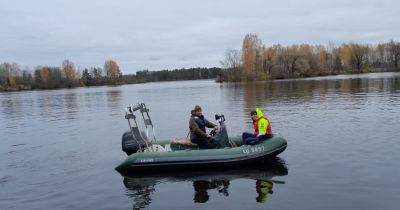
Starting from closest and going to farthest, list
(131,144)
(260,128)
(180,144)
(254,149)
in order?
(254,149)
(260,128)
(131,144)
(180,144)

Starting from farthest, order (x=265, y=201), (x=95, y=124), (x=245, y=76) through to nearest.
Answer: (x=245, y=76) < (x=95, y=124) < (x=265, y=201)

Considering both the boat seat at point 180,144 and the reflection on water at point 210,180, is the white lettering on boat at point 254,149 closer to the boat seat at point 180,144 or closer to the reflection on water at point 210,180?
the reflection on water at point 210,180

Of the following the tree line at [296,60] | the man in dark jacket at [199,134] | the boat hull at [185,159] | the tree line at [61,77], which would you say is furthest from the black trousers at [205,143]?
the tree line at [61,77]

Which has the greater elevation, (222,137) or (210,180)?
(222,137)

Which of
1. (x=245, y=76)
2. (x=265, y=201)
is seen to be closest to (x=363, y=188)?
(x=265, y=201)

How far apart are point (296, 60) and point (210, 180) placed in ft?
318

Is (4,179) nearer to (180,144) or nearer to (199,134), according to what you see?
(180,144)

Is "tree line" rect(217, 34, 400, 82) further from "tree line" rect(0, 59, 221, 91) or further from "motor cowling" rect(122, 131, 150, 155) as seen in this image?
"motor cowling" rect(122, 131, 150, 155)

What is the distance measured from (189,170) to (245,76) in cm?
8184

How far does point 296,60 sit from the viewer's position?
341 ft

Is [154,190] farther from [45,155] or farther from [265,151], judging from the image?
[45,155]

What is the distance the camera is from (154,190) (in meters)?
10.7

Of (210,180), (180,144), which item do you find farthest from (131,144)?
(210,180)

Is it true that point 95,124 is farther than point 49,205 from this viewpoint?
Yes
